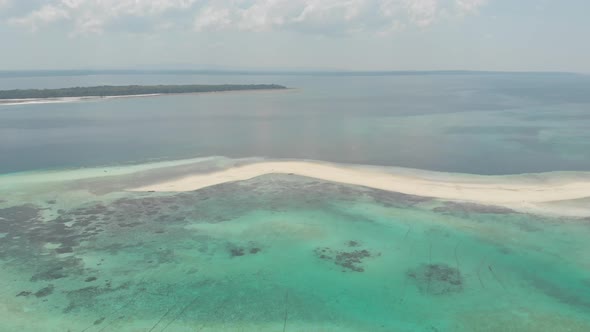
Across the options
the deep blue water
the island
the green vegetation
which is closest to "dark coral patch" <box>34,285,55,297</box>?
the deep blue water

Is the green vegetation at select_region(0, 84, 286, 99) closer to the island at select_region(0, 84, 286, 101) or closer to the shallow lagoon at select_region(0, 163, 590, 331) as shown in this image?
the island at select_region(0, 84, 286, 101)

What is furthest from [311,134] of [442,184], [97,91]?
[97,91]

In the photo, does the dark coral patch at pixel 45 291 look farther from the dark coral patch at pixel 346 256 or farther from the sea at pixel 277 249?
the dark coral patch at pixel 346 256

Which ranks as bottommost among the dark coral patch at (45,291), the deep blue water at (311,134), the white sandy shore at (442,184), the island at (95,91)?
the dark coral patch at (45,291)

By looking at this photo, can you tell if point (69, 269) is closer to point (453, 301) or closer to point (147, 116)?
point (453, 301)

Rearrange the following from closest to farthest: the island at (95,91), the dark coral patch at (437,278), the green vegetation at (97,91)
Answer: the dark coral patch at (437,278) < the island at (95,91) < the green vegetation at (97,91)

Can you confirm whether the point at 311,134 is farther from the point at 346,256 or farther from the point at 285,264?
the point at 285,264

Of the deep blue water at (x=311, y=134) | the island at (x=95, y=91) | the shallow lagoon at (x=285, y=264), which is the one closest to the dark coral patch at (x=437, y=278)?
the shallow lagoon at (x=285, y=264)
